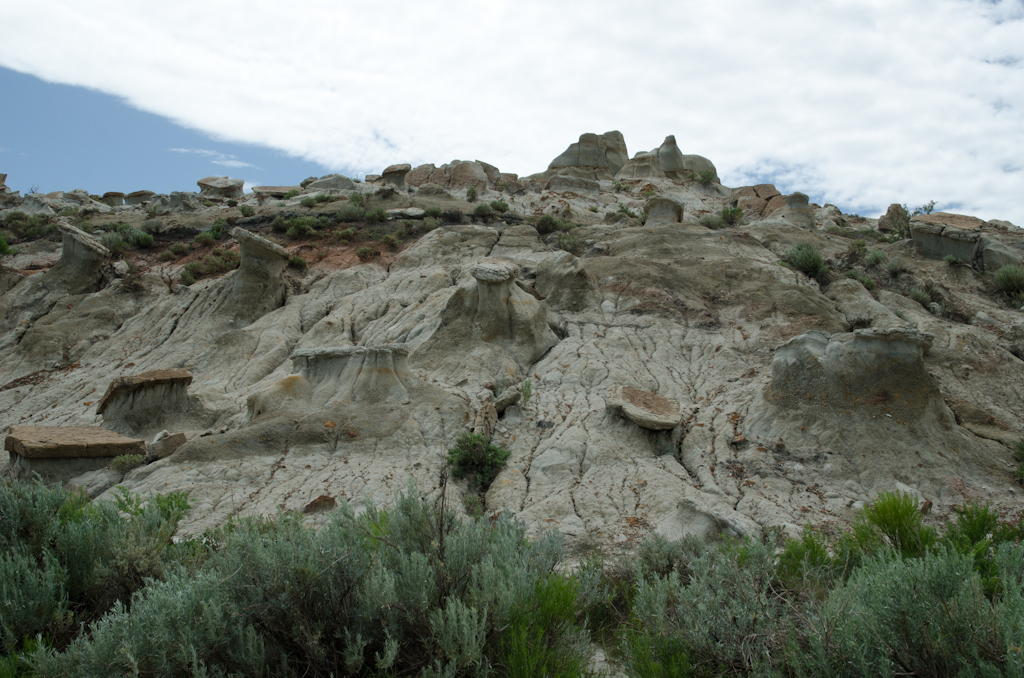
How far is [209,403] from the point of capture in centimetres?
1173

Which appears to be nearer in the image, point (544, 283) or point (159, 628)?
point (159, 628)

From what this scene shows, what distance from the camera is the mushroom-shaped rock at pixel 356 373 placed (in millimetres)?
10508

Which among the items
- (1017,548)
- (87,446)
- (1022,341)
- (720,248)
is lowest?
(87,446)

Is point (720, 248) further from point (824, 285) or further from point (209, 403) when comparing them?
point (209, 403)

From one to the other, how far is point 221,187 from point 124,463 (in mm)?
28552

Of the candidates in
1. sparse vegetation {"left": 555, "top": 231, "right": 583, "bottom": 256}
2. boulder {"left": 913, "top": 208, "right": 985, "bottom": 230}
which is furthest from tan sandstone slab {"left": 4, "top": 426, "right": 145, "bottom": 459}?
boulder {"left": 913, "top": 208, "right": 985, "bottom": 230}

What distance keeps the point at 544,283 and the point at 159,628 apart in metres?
12.5

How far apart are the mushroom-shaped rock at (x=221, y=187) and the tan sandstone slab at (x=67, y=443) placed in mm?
25777

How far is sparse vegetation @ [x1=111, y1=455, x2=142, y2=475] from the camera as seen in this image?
30.2ft

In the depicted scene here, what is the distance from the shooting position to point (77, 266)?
59.8ft

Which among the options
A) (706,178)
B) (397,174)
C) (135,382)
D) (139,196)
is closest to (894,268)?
(135,382)

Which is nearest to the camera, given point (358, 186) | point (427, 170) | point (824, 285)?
point (824, 285)

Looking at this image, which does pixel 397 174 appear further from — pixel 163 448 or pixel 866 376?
pixel 866 376

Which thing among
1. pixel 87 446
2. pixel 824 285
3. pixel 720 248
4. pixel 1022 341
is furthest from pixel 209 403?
pixel 1022 341
